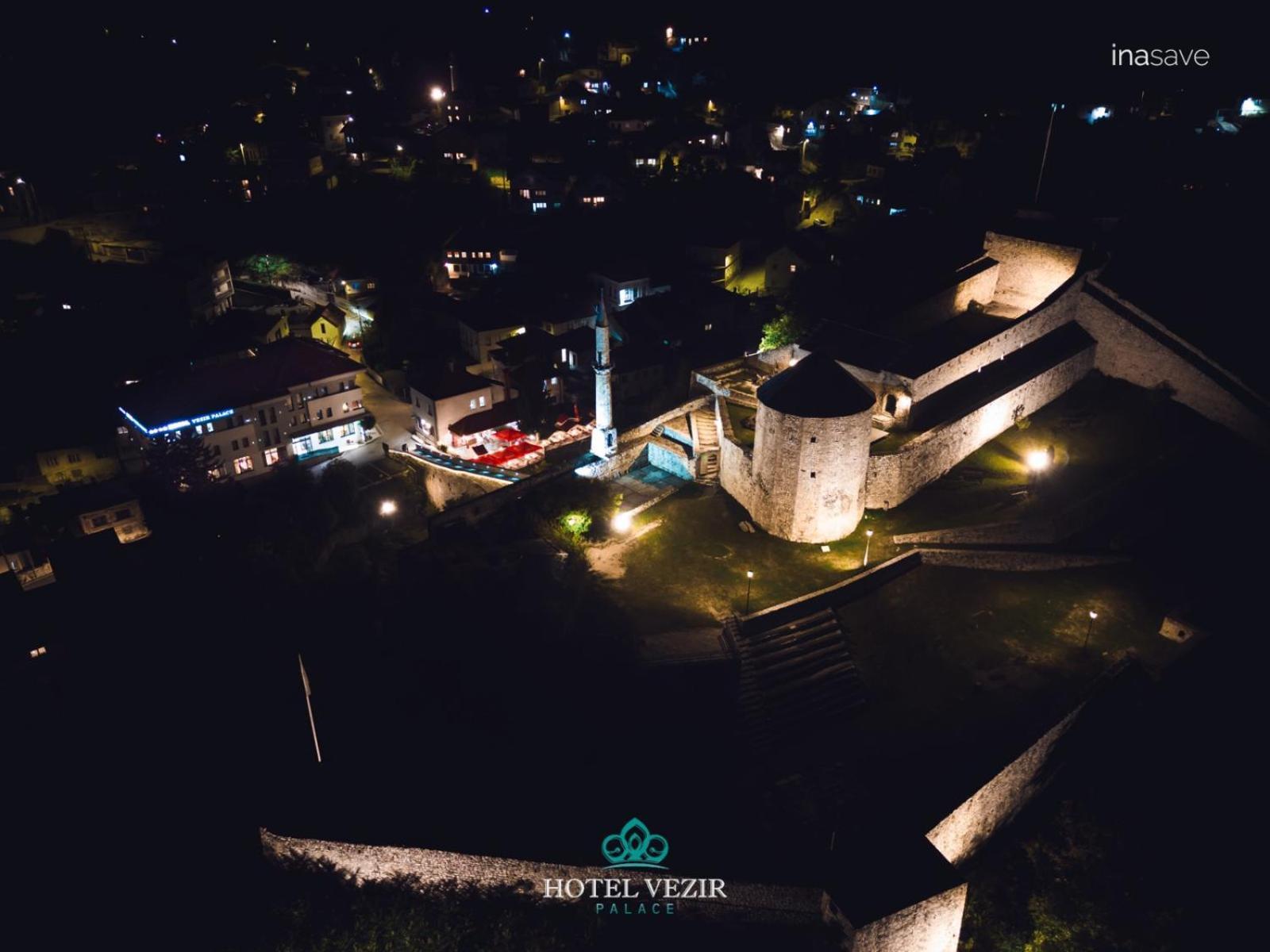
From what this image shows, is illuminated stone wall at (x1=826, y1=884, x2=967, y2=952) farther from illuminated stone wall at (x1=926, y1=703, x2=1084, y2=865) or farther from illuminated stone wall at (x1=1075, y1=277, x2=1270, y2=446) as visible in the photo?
illuminated stone wall at (x1=1075, y1=277, x2=1270, y2=446)

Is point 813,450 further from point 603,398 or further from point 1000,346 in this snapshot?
point 1000,346

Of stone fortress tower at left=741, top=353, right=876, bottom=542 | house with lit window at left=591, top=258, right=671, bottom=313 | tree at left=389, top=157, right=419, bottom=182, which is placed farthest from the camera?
tree at left=389, top=157, right=419, bottom=182

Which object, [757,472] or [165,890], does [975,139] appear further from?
[165,890]

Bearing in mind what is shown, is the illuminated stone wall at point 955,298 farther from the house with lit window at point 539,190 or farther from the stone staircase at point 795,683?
the house with lit window at point 539,190

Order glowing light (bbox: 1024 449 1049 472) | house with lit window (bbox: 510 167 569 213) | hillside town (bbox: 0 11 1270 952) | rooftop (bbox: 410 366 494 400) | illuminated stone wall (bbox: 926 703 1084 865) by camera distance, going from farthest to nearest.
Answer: house with lit window (bbox: 510 167 569 213) → rooftop (bbox: 410 366 494 400) → glowing light (bbox: 1024 449 1049 472) → hillside town (bbox: 0 11 1270 952) → illuminated stone wall (bbox: 926 703 1084 865)

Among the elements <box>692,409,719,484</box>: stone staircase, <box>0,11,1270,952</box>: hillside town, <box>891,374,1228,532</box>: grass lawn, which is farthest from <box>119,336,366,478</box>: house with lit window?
<box>891,374,1228,532</box>: grass lawn
